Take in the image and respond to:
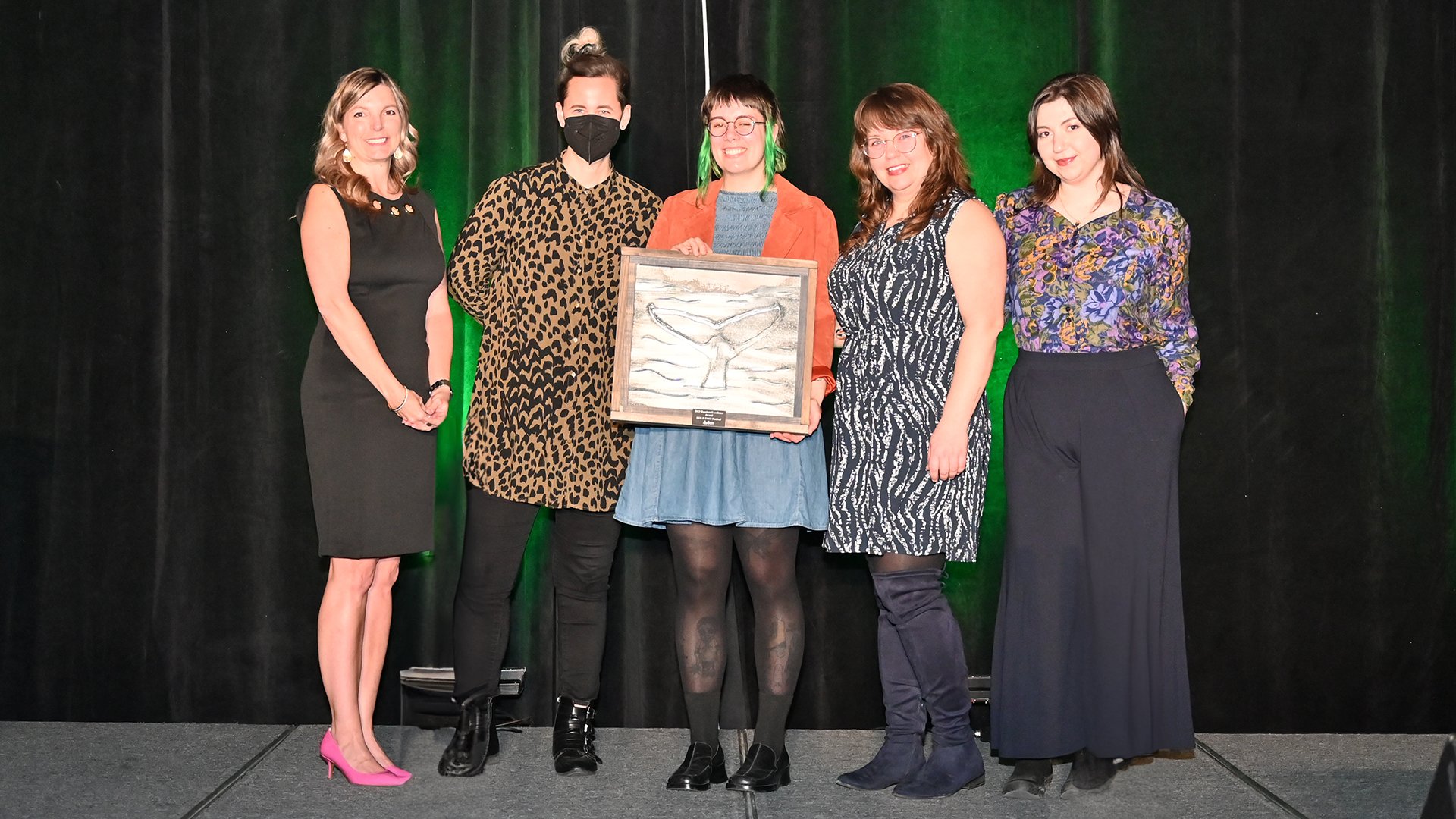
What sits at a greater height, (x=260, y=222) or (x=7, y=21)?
(x=7, y=21)

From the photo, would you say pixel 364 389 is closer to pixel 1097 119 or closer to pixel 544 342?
pixel 544 342

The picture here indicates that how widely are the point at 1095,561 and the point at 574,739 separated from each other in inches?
54.2

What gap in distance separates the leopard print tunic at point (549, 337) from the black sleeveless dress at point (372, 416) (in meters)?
0.16

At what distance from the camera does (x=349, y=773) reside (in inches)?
120

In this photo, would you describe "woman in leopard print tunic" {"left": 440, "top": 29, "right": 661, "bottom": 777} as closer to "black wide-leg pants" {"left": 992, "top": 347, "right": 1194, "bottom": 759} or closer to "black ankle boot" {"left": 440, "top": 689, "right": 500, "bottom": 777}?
"black ankle boot" {"left": 440, "top": 689, "right": 500, "bottom": 777}

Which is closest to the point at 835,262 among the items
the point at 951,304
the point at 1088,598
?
the point at 951,304

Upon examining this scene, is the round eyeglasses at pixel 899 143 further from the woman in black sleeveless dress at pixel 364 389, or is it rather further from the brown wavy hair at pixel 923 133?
the woman in black sleeveless dress at pixel 364 389

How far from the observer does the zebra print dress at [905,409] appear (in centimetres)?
288

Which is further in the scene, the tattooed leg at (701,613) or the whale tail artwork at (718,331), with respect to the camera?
the tattooed leg at (701,613)

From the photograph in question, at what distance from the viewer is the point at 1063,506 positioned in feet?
9.51

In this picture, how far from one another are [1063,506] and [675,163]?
5.01ft

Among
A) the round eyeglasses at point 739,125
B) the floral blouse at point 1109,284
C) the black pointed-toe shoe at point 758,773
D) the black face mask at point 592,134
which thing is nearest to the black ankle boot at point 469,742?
the black pointed-toe shoe at point 758,773

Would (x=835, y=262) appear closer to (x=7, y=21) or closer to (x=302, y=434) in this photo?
(x=302, y=434)

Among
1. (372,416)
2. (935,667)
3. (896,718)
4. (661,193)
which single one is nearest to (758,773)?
(896,718)
